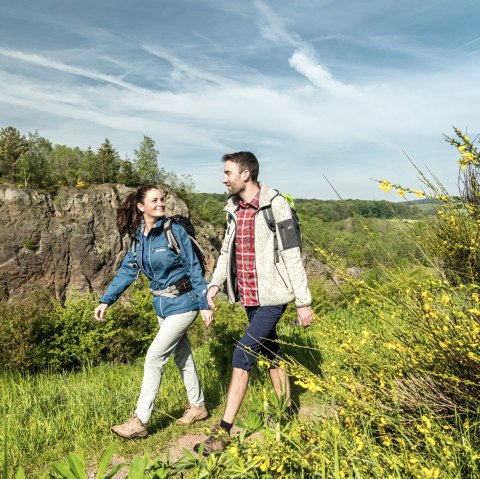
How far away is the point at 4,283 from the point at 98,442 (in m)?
30.9

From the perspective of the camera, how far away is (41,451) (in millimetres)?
3352

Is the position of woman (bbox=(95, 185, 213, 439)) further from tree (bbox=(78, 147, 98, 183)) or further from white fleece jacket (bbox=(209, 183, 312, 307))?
tree (bbox=(78, 147, 98, 183))

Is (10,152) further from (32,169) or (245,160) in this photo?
(245,160)

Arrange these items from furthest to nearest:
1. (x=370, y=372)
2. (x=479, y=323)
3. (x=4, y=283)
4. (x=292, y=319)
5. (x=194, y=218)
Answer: (x=194, y=218) < (x=4, y=283) < (x=292, y=319) < (x=370, y=372) < (x=479, y=323)

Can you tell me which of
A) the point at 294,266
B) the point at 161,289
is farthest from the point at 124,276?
the point at 294,266

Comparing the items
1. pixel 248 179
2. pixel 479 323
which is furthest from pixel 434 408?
pixel 248 179

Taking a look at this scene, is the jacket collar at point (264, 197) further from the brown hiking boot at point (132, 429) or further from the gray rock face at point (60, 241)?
the gray rock face at point (60, 241)

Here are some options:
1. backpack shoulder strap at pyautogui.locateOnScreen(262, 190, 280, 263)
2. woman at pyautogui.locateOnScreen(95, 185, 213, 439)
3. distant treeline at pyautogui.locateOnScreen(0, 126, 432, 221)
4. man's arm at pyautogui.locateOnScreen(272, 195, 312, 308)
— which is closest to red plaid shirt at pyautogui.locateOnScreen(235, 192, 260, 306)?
backpack shoulder strap at pyautogui.locateOnScreen(262, 190, 280, 263)

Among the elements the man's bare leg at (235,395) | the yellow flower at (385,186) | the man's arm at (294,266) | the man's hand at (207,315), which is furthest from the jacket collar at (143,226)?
the yellow flower at (385,186)

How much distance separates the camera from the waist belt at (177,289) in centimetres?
369

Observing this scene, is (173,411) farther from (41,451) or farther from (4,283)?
(4,283)

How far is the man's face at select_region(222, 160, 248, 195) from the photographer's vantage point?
343 centimetres

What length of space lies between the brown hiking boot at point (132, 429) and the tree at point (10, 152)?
3918 centimetres

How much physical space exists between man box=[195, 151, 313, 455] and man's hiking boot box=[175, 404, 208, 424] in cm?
54
